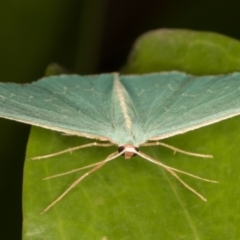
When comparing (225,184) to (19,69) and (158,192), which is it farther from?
(19,69)

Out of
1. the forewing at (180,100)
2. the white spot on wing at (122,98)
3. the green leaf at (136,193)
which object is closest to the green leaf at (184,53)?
the forewing at (180,100)

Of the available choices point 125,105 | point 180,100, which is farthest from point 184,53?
point 125,105

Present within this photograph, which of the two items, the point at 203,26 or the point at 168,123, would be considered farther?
the point at 203,26

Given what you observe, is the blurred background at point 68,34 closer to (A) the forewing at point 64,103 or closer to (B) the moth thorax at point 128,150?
(A) the forewing at point 64,103

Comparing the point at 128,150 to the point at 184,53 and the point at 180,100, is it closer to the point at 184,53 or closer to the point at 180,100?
the point at 180,100

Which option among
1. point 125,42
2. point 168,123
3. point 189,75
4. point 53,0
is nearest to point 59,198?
point 168,123
